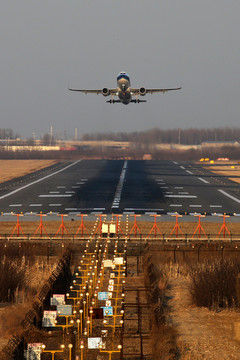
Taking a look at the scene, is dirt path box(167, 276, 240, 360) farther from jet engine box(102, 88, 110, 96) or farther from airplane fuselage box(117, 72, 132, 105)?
jet engine box(102, 88, 110, 96)

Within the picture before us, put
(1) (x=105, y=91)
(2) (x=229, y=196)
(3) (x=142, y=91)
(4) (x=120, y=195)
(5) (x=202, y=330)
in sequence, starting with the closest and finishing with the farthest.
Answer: (5) (x=202, y=330) < (4) (x=120, y=195) < (2) (x=229, y=196) < (1) (x=105, y=91) < (3) (x=142, y=91)

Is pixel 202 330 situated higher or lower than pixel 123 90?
lower

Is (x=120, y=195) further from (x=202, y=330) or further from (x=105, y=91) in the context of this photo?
(x=202, y=330)

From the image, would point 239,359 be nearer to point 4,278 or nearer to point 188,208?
point 4,278

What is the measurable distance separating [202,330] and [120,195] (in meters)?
61.5

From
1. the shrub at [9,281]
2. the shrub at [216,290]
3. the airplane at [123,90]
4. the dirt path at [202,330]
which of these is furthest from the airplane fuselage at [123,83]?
the shrub at [216,290]

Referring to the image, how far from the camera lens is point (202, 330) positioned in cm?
3003

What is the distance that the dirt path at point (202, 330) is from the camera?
1037 inches

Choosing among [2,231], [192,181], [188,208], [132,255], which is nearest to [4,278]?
[132,255]

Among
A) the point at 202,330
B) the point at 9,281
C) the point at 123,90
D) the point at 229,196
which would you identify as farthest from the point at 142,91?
the point at 202,330

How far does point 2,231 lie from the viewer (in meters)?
58.3

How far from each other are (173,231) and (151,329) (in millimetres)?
30667

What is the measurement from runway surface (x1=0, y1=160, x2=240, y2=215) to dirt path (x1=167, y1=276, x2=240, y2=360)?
1456 inches

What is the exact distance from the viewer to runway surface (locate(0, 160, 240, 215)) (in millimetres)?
75250
